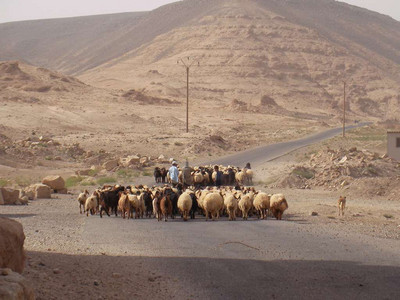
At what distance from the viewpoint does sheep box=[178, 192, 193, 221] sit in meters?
19.3

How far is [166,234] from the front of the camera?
16.0m

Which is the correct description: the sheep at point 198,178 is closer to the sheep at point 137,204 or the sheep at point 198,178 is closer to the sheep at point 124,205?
the sheep at point 137,204

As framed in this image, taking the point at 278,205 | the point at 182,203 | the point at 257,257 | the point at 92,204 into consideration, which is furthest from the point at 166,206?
the point at 257,257

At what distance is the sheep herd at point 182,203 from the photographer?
19391mm

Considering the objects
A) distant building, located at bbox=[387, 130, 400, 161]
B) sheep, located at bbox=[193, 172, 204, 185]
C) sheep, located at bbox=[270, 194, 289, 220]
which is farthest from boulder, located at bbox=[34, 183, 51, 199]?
distant building, located at bbox=[387, 130, 400, 161]

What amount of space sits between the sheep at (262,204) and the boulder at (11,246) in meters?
10.5

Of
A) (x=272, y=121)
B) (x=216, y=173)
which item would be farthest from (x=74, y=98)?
(x=216, y=173)

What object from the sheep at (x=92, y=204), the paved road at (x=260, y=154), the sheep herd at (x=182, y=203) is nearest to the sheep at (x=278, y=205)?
the sheep herd at (x=182, y=203)

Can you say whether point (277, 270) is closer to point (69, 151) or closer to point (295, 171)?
point (295, 171)

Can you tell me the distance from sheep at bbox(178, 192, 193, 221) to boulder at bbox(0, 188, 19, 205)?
253 inches

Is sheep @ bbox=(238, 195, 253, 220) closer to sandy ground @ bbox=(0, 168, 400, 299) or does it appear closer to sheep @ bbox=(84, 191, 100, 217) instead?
sandy ground @ bbox=(0, 168, 400, 299)

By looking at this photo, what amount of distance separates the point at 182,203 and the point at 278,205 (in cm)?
258

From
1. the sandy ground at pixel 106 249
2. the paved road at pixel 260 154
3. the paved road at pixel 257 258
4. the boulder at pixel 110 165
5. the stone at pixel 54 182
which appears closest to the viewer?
the sandy ground at pixel 106 249

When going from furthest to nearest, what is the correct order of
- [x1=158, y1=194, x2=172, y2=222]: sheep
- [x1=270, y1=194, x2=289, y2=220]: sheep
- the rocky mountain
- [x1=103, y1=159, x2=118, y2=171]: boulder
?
the rocky mountain, [x1=103, y1=159, x2=118, y2=171]: boulder, [x1=158, y1=194, x2=172, y2=222]: sheep, [x1=270, y1=194, x2=289, y2=220]: sheep
